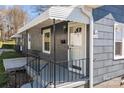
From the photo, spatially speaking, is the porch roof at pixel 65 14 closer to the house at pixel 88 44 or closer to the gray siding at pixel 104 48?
the house at pixel 88 44

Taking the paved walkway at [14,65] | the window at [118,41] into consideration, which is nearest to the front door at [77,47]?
the window at [118,41]

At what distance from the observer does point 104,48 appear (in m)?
4.97

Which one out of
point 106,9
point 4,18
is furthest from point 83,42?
point 4,18

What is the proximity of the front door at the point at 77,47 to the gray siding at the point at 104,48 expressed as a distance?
0.37 m

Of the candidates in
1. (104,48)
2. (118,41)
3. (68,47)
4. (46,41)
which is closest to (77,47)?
(68,47)

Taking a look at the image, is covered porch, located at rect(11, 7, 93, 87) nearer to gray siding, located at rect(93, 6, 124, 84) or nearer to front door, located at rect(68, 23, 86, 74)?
front door, located at rect(68, 23, 86, 74)

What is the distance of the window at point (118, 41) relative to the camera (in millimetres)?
5496

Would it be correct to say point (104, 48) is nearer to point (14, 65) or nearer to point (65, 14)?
point (65, 14)

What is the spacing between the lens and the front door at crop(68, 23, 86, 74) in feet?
15.9

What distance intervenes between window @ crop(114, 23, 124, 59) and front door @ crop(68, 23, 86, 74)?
122cm

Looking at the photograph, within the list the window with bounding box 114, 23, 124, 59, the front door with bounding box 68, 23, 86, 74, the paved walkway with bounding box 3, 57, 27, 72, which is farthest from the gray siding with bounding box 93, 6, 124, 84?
the paved walkway with bounding box 3, 57, 27, 72

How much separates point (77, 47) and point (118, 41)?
1.45m

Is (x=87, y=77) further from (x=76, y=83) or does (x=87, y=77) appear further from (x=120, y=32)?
(x=120, y=32)
